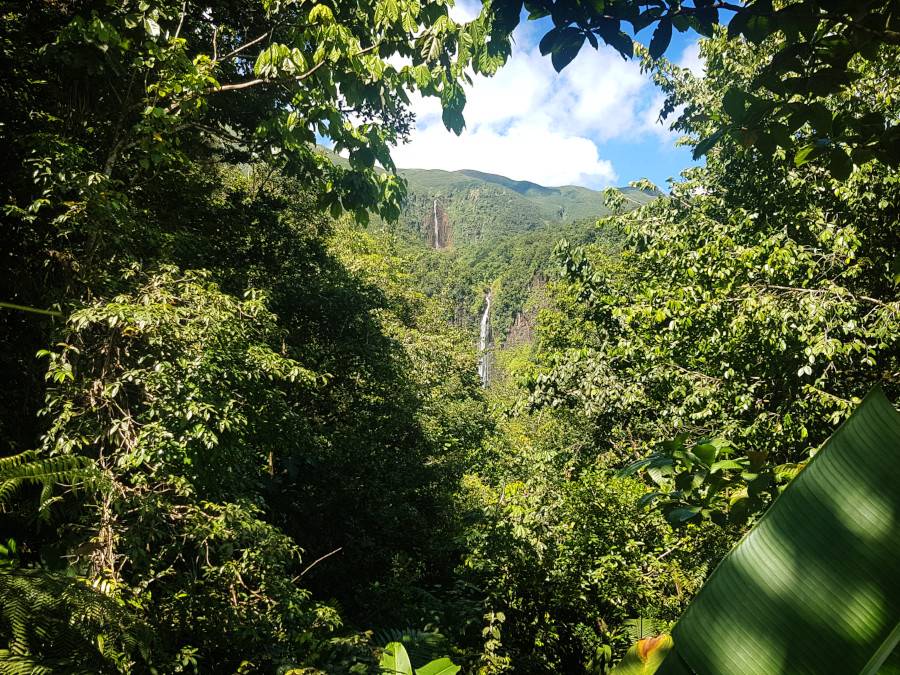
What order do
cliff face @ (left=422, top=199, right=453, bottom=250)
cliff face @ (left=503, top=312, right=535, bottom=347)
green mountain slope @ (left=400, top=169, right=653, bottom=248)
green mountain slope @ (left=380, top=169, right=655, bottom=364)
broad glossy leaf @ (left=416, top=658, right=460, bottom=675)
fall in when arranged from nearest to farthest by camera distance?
broad glossy leaf @ (left=416, top=658, right=460, bottom=675) < green mountain slope @ (left=380, top=169, right=655, bottom=364) < cliff face @ (left=503, top=312, right=535, bottom=347) < cliff face @ (left=422, top=199, right=453, bottom=250) < green mountain slope @ (left=400, top=169, right=653, bottom=248)

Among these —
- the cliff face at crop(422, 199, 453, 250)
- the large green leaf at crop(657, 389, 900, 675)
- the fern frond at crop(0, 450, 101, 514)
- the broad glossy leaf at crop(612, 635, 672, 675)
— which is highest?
the cliff face at crop(422, 199, 453, 250)

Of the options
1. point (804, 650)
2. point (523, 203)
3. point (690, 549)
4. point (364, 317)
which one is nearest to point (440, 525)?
point (364, 317)

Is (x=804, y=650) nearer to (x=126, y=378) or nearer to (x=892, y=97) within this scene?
(x=126, y=378)

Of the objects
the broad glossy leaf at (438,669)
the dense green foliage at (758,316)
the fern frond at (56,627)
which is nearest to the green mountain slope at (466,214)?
the dense green foliage at (758,316)

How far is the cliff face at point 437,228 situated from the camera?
113500mm

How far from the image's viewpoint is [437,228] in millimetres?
120250

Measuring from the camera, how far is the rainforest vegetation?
5.04 ft

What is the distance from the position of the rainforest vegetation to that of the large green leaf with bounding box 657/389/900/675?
0.58 meters

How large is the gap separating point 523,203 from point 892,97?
6376 inches

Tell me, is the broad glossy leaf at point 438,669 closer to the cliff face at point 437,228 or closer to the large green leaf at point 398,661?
the large green leaf at point 398,661

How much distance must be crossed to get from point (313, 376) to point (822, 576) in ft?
16.5

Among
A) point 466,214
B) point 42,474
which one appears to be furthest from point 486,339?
point 466,214

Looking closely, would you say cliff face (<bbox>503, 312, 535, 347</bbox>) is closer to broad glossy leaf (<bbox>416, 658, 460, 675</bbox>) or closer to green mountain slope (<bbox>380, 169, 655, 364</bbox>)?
green mountain slope (<bbox>380, 169, 655, 364</bbox>)

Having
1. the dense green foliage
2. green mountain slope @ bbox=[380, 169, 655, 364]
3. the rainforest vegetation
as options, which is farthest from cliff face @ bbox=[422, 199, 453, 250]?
the rainforest vegetation
